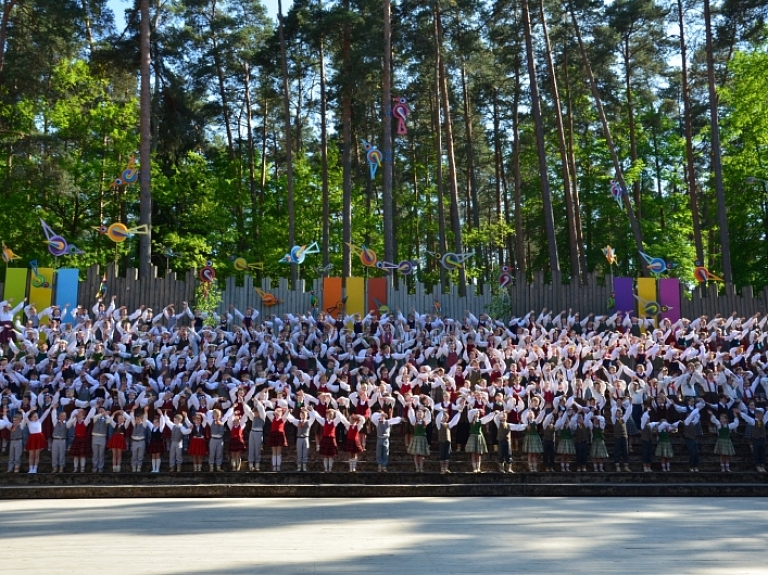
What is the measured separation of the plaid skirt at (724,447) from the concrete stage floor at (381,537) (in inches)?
102

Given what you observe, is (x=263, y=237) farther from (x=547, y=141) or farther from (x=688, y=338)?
(x=688, y=338)

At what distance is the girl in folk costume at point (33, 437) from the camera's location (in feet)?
44.3

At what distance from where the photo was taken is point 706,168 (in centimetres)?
3406

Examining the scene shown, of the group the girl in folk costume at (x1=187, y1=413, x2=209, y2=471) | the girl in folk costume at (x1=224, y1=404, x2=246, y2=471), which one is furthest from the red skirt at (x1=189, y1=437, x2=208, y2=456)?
the girl in folk costume at (x1=224, y1=404, x2=246, y2=471)

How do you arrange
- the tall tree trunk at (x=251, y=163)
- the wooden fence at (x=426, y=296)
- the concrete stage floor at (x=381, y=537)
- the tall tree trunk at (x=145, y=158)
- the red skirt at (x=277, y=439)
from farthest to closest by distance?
the tall tree trunk at (x=251, y=163) → the tall tree trunk at (x=145, y=158) → the wooden fence at (x=426, y=296) → the red skirt at (x=277, y=439) → the concrete stage floor at (x=381, y=537)

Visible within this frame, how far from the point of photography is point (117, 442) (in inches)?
539

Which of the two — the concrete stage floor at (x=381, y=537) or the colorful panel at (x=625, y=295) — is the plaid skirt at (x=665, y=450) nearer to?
the concrete stage floor at (x=381, y=537)

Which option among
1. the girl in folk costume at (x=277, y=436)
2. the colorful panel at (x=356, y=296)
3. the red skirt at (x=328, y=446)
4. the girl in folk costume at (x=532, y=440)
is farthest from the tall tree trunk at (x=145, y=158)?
the girl in folk costume at (x=532, y=440)

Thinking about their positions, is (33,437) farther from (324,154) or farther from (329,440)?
(324,154)

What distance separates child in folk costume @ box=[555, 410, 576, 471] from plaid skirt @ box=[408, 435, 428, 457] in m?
2.51

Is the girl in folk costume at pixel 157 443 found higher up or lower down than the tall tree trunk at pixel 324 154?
lower down

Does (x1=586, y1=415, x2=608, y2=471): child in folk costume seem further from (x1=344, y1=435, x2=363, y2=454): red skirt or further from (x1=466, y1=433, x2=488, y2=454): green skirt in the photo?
(x1=344, y1=435, x2=363, y2=454): red skirt

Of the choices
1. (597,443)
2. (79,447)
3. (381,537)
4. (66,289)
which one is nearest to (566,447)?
(597,443)

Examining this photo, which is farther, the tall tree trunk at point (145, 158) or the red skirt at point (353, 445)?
the tall tree trunk at point (145, 158)
